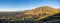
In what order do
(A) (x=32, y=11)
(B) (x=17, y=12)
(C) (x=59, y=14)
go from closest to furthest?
(C) (x=59, y=14) → (B) (x=17, y=12) → (A) (x=32, y=11)

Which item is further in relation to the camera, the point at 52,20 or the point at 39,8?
the point at 39,8

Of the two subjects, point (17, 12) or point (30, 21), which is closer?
point (30, 21)

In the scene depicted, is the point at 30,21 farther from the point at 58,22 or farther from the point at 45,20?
the point at 58,22

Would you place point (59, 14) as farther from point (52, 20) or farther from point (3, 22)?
point (3, 22)

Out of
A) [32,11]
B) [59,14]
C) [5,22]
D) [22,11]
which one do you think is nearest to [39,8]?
[32,11]

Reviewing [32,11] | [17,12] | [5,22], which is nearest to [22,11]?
[17,12]

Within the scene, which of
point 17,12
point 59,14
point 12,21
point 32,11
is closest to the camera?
point 12,21

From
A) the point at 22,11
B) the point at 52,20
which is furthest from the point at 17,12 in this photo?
the point at 52,20

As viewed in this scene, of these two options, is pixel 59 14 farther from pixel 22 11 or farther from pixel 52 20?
pixel 22 11
